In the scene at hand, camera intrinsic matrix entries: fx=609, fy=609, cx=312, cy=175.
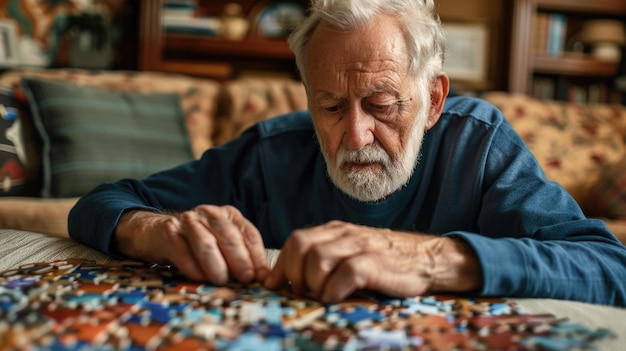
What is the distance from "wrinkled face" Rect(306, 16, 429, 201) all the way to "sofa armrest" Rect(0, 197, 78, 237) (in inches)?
43.8

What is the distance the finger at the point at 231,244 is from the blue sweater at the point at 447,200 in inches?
12.7

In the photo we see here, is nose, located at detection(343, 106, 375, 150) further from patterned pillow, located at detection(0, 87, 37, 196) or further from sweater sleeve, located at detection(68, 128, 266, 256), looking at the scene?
patterned pillow, located at detection(0, 87, 37, 196)

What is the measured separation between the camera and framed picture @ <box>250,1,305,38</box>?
4082mm

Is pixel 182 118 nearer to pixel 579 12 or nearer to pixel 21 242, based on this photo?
pixel 21 242

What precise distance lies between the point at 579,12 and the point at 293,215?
3670 mm

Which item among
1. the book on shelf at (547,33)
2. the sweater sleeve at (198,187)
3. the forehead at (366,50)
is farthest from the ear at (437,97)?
the book on shelf at (547,33)

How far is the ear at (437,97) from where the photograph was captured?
1.49 m

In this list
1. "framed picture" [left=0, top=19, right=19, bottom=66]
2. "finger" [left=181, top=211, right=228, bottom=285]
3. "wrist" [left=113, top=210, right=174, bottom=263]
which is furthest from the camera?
"framed picture" [left=0, top=19, right=19, bottom=66]

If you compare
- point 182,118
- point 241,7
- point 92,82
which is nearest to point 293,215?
point 182,118

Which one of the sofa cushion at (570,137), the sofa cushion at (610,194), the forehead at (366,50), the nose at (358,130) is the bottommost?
the sofa cushion at (610,194)

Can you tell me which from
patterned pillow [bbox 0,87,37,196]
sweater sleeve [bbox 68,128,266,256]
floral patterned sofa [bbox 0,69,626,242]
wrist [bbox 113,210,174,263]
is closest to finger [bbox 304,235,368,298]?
wrist [bbox 113,210,174,263]

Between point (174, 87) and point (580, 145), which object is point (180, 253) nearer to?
point (174, 87)

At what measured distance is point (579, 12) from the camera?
4422mm

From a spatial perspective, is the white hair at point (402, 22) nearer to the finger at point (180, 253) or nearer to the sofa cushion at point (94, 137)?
the finger at point (180, 253)
